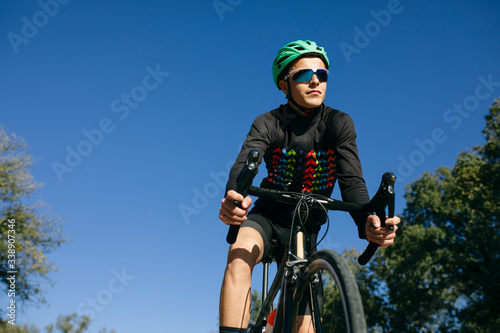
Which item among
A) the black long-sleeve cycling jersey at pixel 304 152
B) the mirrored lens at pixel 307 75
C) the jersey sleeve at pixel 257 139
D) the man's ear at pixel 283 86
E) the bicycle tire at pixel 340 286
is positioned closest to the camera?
the bicycle tire at pixel 340 286

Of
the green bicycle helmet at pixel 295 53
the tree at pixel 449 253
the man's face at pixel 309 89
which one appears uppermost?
the tree at pixel 449 253

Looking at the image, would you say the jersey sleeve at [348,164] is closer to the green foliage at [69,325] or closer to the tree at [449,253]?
the tree at [449,253]

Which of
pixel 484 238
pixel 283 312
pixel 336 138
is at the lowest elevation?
pixel 283 312

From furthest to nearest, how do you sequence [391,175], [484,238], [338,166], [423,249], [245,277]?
[423,249]
[484,238]
[338,166]
[245,277]
[391,175]

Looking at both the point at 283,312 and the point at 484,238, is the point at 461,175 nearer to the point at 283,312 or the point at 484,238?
the point at 484,238

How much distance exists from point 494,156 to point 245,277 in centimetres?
2512

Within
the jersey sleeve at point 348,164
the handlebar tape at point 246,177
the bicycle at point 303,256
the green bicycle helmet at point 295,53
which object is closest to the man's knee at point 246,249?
the bicycle at point 303,256

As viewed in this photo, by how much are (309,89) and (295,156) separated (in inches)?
22.1

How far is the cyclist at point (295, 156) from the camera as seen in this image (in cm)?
305

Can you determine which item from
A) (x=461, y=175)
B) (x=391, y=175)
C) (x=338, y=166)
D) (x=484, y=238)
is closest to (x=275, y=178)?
(x=338, y=166)

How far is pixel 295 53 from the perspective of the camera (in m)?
3.55

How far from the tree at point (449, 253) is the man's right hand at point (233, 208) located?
22.6m

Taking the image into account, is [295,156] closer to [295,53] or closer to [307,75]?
[307,75]

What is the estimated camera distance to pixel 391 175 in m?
2.52
